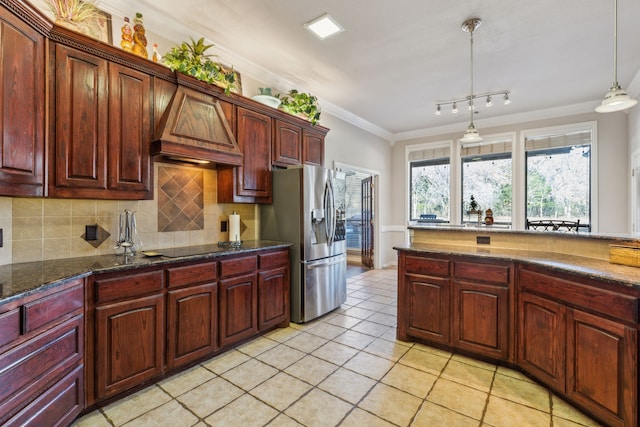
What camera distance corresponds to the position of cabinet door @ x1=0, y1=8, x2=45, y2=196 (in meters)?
1.65

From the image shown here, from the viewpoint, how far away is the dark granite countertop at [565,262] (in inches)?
68.7

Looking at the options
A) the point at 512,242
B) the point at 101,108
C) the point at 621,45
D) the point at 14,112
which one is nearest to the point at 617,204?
the point at 621,45

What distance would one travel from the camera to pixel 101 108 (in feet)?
7.10

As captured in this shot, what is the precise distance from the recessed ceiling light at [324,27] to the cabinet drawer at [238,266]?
2.27 meters

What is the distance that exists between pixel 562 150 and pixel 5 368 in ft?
23.1

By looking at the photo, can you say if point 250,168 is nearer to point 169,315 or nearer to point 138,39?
point 138,39

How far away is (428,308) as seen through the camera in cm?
281

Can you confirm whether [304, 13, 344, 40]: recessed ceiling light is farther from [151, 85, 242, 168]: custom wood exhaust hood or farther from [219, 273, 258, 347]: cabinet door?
[219, 273, 258, 347]: cabinet door

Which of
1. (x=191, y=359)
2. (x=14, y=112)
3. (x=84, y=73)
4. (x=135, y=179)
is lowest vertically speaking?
(x=191, y=359)

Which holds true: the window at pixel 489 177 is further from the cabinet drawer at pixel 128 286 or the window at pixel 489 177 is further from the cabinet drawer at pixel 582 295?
the cabinet drawer at pixel 128 286

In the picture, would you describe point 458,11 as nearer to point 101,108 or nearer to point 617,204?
point 101,108

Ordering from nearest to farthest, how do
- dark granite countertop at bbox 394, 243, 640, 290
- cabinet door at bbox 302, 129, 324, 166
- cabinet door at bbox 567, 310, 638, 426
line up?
1. cabinet door at bbox 567, 310, 638, 426
2. dark granite countertop at bbox 394, 243, 640, 290
3. cabinet door at bbox 302, 129, 324, 166

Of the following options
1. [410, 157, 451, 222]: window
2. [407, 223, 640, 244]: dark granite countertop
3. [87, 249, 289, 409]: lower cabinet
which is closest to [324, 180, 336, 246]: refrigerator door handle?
[87, 249, 289, 409]: lower cabinet

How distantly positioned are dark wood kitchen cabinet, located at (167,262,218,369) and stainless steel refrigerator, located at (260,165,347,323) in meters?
1.05
